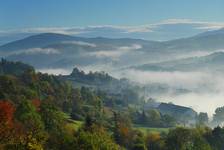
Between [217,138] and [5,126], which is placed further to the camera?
[217,138]

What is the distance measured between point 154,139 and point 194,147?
99.9 ft

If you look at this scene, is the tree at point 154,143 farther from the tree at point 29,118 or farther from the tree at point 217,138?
the tree at point 29,118

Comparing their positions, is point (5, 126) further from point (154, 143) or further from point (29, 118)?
point (154, 143)

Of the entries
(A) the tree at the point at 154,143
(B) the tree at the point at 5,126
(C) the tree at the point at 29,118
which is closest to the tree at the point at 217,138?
(A) the tree at the point at 154,143

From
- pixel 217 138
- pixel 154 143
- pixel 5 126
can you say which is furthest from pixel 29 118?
pixel 217 138

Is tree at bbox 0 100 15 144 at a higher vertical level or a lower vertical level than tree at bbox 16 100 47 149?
higher

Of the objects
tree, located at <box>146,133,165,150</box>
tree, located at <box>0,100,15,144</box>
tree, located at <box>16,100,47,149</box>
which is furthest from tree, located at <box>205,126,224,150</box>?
tree, located at <box>0,100,15,144</box>

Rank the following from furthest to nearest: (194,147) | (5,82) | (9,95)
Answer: (5,82), (9,95), (194,147)

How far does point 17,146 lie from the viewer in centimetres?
5800

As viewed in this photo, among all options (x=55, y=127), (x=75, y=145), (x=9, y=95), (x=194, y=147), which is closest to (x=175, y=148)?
(x=194, y=147)

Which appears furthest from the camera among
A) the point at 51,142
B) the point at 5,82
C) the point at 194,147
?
the point at 5,82

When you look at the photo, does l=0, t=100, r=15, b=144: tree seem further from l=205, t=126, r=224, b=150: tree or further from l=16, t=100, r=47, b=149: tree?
l=205, t=126, r=224, b=150: tree

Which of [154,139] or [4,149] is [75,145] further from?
[154,139]

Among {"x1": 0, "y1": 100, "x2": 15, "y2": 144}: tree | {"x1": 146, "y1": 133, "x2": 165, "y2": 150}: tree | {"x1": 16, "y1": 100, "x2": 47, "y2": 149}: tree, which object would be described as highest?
{"x1": 0, "y1": 100, "x2": 15, "y2": 144}: tree
